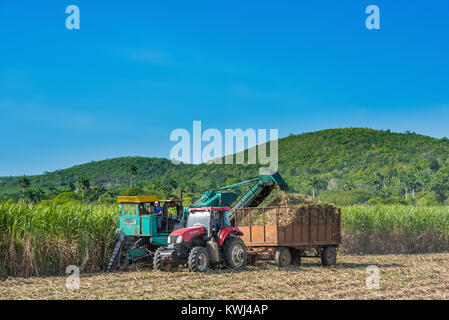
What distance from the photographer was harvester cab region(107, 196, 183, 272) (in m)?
17.3

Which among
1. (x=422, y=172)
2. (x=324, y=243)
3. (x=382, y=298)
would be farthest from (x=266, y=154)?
(x=382, y=298)

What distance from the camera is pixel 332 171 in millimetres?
87062

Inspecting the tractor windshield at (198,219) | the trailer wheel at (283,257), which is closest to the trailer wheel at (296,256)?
the trailer wheel at (283,257)

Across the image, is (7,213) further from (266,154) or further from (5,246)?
(266,154)

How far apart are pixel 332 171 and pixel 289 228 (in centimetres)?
7022

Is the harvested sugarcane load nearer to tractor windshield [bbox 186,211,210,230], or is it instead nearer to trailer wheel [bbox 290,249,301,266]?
trailer wheel [bbox 290,249,301,266]

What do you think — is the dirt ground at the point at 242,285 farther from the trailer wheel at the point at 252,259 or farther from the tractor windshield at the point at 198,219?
the tractor windshield at the point at 198,219

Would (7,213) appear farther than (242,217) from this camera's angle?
No

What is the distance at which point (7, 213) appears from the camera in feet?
51.5

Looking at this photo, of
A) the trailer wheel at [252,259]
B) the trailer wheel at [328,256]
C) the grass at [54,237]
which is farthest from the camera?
the trailer wheel at [328,256]

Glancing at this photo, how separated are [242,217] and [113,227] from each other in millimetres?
4604

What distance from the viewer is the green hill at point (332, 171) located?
72.7 meters

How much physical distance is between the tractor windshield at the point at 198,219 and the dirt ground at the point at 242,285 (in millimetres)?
1582

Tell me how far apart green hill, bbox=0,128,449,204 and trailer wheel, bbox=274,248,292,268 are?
132 ft
